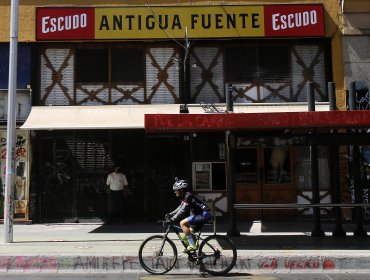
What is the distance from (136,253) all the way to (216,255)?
5.61 ft

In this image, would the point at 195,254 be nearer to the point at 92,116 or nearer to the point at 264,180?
the point at 92,116

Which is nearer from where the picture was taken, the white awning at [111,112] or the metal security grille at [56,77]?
the white awning at [111,112]

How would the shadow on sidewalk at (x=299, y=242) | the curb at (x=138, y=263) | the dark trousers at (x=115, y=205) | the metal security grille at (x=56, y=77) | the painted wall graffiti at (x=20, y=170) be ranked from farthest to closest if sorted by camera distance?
the metal security grille at (x=56, y=77), the painted wall graffiti at (x=20, y=170), the dark trousers at (x=115, y=205), the shadow on sidewalk at (x=299, y=242), the curb at (x=138, y=263)

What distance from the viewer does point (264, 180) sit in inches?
582

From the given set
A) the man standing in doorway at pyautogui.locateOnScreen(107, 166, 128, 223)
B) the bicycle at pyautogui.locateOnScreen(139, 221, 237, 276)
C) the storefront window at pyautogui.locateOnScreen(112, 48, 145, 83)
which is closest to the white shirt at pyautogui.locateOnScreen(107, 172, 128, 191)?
the man standing in doorway at pyautogui.locateOnScreen(107, 166, 128, 223)

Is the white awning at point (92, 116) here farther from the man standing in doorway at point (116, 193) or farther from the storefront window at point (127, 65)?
the man standing in doorway at point (116, 193)

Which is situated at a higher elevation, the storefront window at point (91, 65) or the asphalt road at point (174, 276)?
the storefront window at point (91, 65)

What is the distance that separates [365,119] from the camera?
9.52 m

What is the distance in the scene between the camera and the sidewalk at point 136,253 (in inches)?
350

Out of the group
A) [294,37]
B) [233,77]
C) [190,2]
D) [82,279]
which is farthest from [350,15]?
[82,279]

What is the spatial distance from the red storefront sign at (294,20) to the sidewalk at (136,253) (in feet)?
20.5

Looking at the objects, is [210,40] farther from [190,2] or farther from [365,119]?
[365,119]

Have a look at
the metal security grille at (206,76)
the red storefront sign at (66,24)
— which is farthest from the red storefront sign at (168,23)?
the metal security grille at (206,76)

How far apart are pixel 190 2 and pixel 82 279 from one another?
31.8 feet
